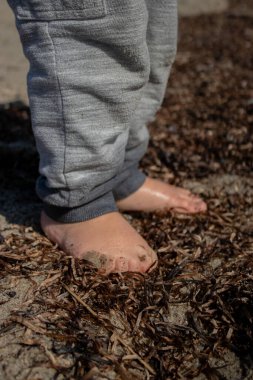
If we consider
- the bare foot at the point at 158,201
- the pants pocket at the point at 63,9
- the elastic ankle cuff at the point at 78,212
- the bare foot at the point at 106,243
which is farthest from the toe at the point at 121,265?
the pants pocket at the point at 63,9

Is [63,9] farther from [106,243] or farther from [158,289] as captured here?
[158,289]

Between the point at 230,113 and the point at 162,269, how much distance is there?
1.43 metres

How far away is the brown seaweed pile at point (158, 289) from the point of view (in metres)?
1.27

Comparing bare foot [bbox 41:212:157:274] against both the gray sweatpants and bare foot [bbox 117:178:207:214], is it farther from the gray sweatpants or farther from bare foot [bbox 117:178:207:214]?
bare foot [bbox 117:178:207:214]

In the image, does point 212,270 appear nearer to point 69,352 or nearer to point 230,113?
point 69,352

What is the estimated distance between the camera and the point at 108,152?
1.56 meters

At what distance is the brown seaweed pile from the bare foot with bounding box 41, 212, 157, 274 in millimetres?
35

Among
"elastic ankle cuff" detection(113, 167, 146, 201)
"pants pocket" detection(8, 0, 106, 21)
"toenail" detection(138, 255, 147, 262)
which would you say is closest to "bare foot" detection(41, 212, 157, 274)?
"toenail" detection(138, 255, 147, 262)

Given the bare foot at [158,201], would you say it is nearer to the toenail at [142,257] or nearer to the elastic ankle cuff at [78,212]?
the elastic ankle cuff at [78,212]

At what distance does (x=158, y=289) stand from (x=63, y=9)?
2.63ft

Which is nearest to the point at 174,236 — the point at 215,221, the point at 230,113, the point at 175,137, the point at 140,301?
the point at 215,221

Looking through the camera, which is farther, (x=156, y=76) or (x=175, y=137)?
(x=175, y=137)

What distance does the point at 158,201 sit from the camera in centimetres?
194

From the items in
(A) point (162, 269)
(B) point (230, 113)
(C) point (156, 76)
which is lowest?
(B) point (230, 113)
